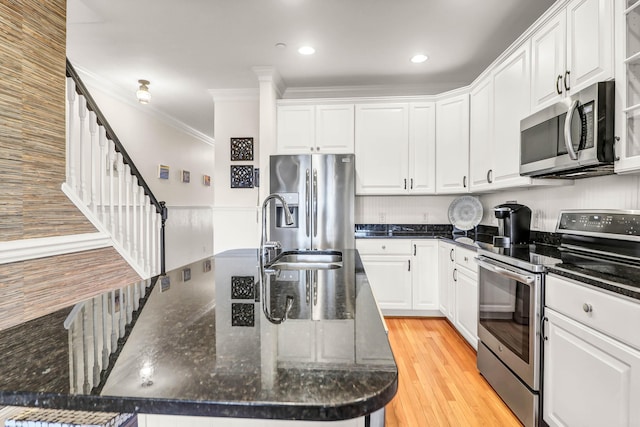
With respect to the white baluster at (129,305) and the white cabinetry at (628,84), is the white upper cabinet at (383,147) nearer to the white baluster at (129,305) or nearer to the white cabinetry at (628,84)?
the white cabinetry at (628,84)

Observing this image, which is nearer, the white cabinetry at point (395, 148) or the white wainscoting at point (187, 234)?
the white cabinetry at point (395, 148)

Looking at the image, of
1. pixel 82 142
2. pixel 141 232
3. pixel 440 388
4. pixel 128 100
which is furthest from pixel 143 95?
pixel 440 388

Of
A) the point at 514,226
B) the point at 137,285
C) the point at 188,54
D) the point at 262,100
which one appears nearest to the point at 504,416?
the point at 514,226

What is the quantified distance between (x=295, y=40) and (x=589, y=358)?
3007 mm

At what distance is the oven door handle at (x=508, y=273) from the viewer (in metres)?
1.77

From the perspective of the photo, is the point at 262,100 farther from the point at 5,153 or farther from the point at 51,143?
the point at 5,153

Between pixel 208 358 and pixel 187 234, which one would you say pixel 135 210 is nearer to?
pixel 208 358

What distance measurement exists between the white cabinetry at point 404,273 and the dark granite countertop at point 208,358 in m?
2.71

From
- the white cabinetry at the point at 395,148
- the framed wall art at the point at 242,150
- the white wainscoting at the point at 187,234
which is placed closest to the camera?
the white cabinetry at the point at 395,148

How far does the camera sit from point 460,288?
305 centimetres

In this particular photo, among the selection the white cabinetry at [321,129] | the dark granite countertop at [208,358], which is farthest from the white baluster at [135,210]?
the dark granite countertop at [208,358]

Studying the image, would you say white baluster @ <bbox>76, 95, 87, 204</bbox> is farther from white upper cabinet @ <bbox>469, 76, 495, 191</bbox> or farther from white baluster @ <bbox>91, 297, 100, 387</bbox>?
white upper cabinet @ <bbox>469, 76, 495, 191</bbox>

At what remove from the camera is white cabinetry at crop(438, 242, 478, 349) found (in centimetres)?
276

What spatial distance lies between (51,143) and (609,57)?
2992 mm
